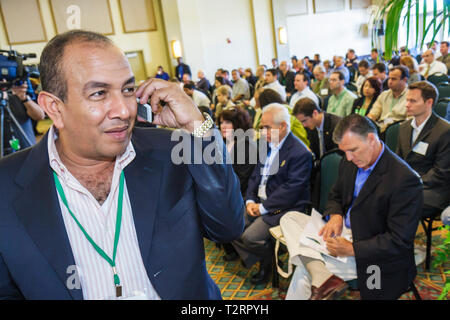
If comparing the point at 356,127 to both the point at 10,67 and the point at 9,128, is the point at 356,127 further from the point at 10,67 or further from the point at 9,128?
the point at 9,128

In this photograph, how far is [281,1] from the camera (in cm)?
1356

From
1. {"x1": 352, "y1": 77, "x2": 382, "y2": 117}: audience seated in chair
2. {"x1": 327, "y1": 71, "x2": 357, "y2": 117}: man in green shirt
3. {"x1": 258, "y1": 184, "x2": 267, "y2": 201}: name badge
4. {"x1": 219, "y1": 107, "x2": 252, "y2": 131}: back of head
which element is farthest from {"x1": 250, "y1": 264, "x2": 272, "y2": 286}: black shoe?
{"x1": 327, "y1": 71, "x2": 357, "y2": 117}: man in green shirt

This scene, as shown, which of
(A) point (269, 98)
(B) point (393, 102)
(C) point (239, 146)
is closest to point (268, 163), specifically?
(C) point (239, 146)

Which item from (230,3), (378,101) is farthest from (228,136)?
(230,3)

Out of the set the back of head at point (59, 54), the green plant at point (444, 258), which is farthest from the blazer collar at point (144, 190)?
the green plant at point (444, 258)

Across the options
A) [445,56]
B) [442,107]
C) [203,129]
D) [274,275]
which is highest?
[203,129]

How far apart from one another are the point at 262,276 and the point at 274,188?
2.47ft

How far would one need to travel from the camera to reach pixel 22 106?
145 inches

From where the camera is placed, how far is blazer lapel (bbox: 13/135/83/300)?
0.94 m

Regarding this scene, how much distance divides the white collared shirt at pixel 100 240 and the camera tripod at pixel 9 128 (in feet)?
9.15

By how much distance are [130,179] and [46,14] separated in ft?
45.9

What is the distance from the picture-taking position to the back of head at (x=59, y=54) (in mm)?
932

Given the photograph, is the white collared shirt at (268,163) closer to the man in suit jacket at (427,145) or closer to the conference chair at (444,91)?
the man in suit jacket at (427,145)

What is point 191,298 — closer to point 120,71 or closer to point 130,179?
point 130,179
